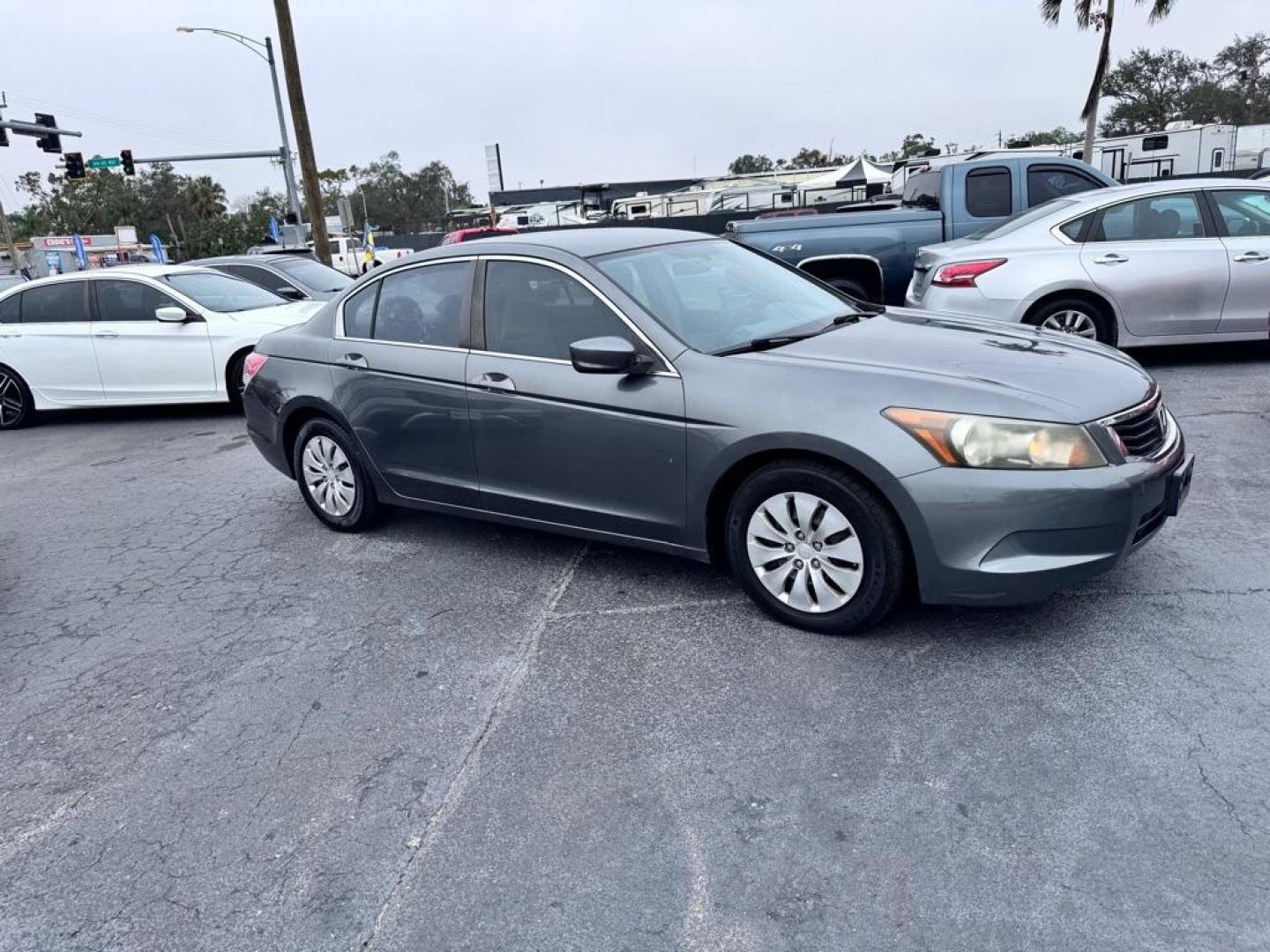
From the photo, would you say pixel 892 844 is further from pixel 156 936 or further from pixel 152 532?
pixel 152 532

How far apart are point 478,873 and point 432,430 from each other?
2601 mm

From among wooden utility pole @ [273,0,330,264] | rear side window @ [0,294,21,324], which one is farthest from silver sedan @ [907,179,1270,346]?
wooden utility pole @ [273,0,330,264]

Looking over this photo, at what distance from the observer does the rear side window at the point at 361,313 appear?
5238mm

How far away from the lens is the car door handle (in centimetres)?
448

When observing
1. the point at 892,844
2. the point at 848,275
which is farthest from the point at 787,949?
the point at 848,275

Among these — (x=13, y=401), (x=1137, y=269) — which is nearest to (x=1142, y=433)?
(x=1137, y=269)

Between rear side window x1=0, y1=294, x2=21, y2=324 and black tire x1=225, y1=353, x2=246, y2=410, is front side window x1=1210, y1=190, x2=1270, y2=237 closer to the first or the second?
black tire x1=225, y1=353, x2=246, y2=410

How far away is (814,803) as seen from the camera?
286 centimetres

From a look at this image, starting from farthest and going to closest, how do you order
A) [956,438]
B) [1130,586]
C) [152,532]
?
[152,532] → [1130,586] → [956,438]

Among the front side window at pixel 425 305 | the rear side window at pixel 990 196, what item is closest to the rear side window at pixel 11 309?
the front side window at pixel 425 305

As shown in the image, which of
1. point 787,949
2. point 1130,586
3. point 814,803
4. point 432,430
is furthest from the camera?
point 432,430

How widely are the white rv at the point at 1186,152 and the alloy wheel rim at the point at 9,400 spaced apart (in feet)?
75.2

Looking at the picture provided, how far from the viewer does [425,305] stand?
16.3ft

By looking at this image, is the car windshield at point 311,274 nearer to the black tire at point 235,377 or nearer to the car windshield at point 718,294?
the black tire at point 235,377
